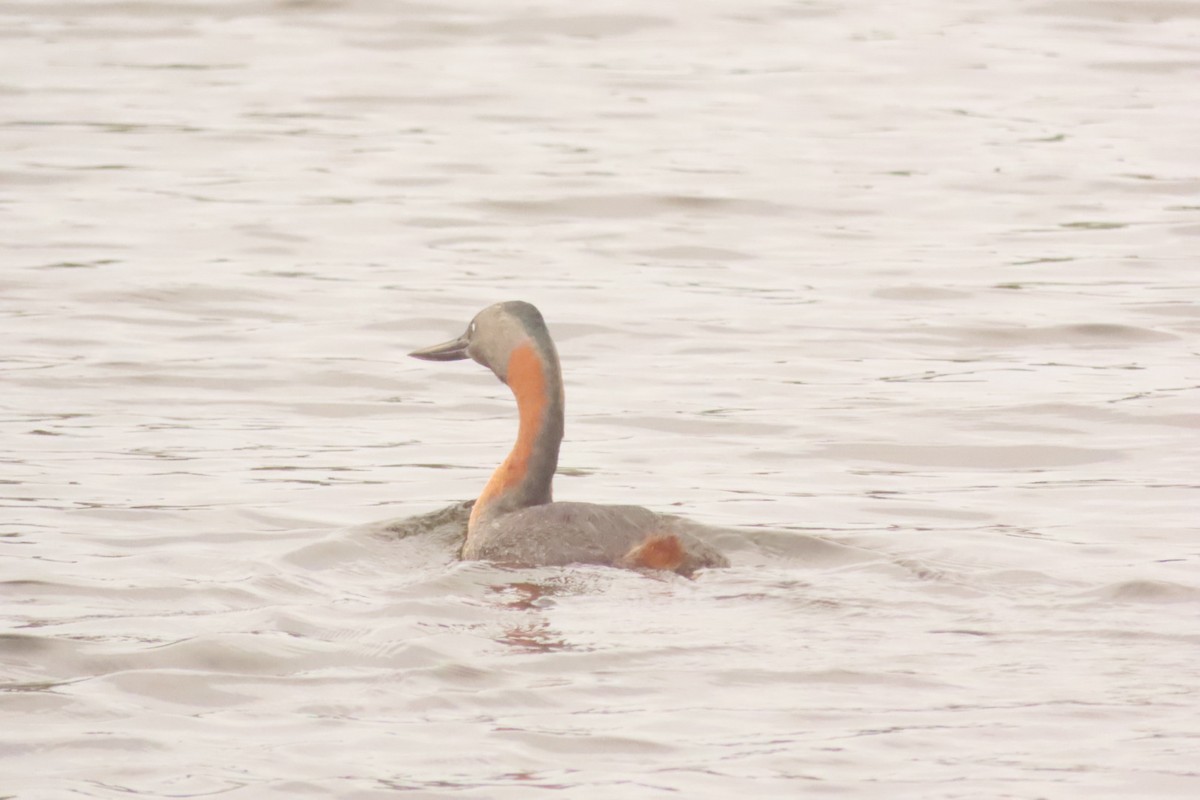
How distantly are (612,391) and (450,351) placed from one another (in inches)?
102

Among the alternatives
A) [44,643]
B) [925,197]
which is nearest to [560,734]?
[44,643]

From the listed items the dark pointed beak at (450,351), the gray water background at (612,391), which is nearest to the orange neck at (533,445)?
the gray water background at (612,391)

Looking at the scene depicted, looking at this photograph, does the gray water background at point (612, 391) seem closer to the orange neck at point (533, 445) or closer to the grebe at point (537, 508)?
the grebe at point (537, 508)

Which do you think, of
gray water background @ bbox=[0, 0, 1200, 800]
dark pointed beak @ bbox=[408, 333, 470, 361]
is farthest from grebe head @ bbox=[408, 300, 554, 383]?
gray water background @ bbox=[0, 0, 1200, 800]

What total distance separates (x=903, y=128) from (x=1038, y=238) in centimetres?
368

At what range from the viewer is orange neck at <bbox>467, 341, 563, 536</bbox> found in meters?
8.99

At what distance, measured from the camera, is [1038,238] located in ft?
51.4

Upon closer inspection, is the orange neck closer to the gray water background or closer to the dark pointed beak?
the gray water background

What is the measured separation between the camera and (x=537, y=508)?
8680mm

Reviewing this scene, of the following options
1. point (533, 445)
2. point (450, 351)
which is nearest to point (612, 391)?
point (450, 351)

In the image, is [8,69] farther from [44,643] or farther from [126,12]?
[44,643]

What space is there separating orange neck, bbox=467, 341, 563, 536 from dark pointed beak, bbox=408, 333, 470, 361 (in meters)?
0.58

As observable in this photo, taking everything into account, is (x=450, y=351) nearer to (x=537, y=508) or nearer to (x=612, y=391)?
(x=537, y=508)

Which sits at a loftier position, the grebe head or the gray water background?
the grebe head
